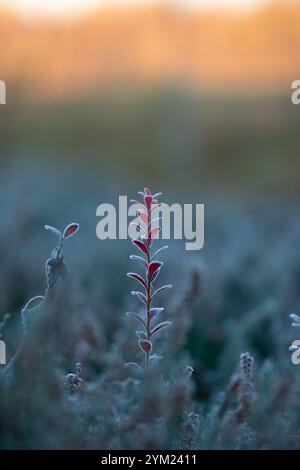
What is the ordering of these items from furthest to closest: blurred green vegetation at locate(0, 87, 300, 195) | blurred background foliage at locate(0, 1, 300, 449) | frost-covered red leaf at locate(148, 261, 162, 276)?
blurred green vegetation at locate(0, 87, 300, 195) → frost-covered red leaf at locate(148, 261, 162, 276) → blurred background foliage at locate(0, 1, 300, 449)

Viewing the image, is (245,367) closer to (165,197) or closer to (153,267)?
(153,267)

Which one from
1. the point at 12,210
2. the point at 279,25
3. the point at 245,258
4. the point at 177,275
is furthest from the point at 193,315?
the point at 279,25

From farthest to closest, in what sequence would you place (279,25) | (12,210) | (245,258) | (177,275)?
(279,25) < (12,210) < (245,258) < (177,275)

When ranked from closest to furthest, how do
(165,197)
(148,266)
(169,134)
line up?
(148,266) < (165,197) < (169,134)

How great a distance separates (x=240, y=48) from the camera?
52.5ft

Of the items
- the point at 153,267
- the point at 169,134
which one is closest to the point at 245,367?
the point at 153,267

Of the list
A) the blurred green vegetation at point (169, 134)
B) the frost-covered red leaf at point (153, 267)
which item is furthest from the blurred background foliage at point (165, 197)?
the frost-covered red leaf at point (153, 267)

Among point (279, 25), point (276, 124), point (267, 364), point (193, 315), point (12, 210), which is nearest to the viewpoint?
point (267, 364)

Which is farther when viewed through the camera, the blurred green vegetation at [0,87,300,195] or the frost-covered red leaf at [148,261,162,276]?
the blurred green vegetation at [0,87,300,195]

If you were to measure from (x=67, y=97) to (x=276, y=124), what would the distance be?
16.2 feet

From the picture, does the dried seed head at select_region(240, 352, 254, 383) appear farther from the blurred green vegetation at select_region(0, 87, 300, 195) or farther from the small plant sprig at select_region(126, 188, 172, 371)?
the blurred green vegetation at select_region(0, 87, 300, 195)

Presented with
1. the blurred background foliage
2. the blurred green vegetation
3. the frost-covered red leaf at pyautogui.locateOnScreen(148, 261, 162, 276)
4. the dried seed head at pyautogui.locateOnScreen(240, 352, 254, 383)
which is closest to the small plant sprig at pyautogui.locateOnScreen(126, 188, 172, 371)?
the frost-covered red leaf at pyautogui.locateOnScreen(148, 261, 162, 276)

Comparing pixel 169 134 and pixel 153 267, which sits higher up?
pixel 169 134

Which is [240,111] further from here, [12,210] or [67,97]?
[12,210]
